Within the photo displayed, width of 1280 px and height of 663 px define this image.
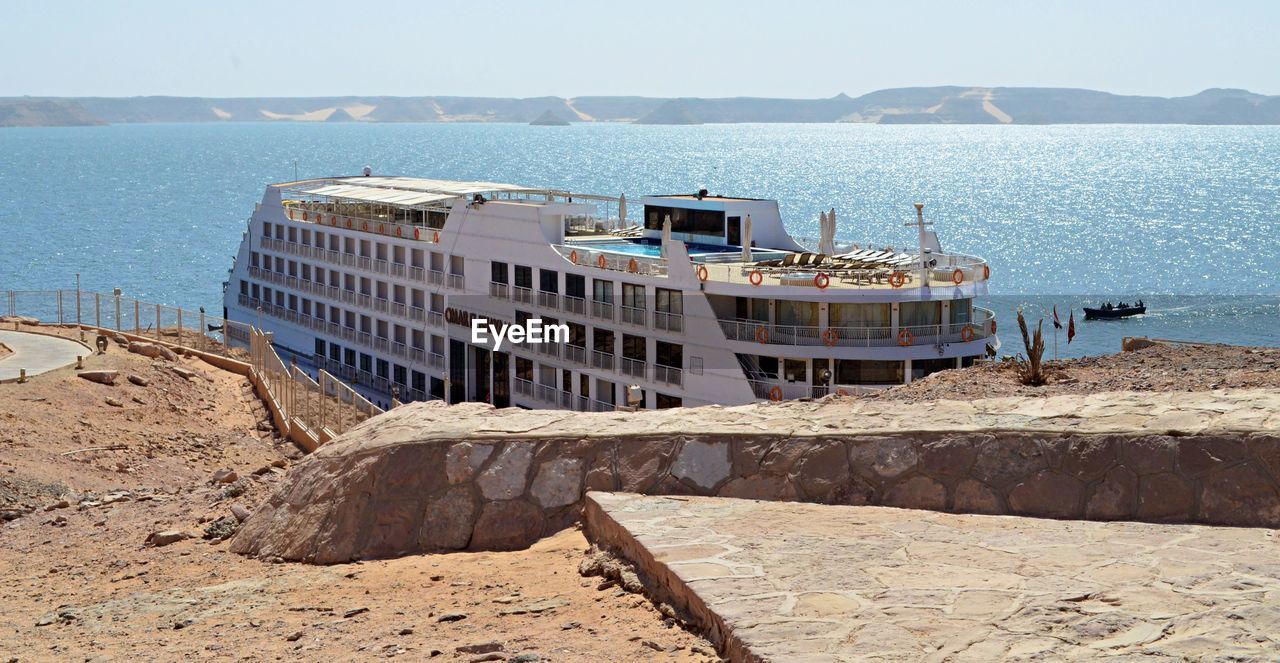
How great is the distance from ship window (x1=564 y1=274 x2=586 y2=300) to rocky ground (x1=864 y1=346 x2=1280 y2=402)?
75.2 ft

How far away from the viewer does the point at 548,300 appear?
46156 mm

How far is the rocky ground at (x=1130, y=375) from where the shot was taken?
50.2 ft

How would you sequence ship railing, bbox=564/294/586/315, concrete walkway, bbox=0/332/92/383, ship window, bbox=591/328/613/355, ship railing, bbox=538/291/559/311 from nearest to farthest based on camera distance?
concrete walkway, bbox=0/332/92/383 < ship window, bbox=591/328/613/355 < ship railing, bbox=564/294/586/315 < ship railing, bbox=538/291/559/311

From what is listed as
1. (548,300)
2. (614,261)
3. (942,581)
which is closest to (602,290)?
(614,261)

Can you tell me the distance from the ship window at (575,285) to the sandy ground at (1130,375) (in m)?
22.9

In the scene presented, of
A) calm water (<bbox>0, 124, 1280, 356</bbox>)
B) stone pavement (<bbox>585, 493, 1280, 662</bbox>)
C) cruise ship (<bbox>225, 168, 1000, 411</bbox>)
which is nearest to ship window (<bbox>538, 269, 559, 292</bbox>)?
cruise ship (<bbox>225, 168, 1000, 411</bbox>)

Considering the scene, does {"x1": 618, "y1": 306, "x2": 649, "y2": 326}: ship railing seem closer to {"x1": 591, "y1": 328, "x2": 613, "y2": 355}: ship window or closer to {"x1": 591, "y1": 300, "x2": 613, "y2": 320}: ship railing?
{"x1": 591, "y1": 300, "x2": 613, "y2": 320}: ship railing

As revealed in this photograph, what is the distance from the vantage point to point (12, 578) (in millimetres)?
12930

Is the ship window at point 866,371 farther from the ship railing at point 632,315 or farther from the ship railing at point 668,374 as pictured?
the ship railing at point 632,315

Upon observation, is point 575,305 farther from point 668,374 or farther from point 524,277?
point 668,374

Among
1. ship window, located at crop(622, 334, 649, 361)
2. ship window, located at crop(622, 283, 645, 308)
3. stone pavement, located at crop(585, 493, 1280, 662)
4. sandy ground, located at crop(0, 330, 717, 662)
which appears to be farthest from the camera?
ship window, located at crop(622, 334, 649, 361)

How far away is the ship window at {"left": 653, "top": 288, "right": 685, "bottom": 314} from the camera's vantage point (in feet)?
135

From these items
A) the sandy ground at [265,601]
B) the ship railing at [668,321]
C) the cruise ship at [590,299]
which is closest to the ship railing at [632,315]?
the cruise ship at [590,299]

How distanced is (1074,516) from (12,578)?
30.3 feet
